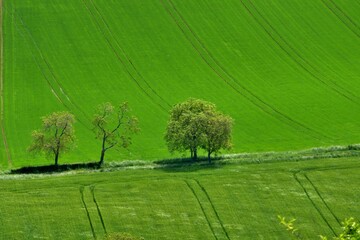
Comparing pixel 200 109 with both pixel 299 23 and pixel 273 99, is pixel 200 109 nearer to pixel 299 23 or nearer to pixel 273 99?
pixel 273 99

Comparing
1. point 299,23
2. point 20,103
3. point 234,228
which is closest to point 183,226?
point 234,228

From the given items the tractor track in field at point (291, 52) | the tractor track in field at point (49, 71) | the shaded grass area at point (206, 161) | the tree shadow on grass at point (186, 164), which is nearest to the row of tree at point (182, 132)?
the tree shadow on grass at point (186, 164)

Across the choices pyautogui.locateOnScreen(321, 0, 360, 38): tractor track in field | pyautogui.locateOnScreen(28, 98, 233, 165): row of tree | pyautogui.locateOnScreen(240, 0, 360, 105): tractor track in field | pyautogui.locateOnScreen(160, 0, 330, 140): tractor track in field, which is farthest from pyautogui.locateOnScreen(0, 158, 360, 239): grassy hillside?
pyautogui.locateOnScreen(321, 0, 360, 38): tractor track in field

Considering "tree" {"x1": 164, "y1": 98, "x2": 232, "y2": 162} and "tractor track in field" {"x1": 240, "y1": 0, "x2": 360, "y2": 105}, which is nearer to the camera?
"tree" {"x1": 164, "y1": 98, "x2": 232, "y2": 162}

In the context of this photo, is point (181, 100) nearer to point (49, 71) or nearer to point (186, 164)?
point (49, 71)

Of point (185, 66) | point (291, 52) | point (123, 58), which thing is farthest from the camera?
point (291, 52)

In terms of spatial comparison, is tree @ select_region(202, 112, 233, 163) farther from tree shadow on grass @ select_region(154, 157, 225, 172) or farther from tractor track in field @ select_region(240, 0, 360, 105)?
tractor track in field @ select_region(240, 0, 360, 105)

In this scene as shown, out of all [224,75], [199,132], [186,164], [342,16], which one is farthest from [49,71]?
[342,16]
